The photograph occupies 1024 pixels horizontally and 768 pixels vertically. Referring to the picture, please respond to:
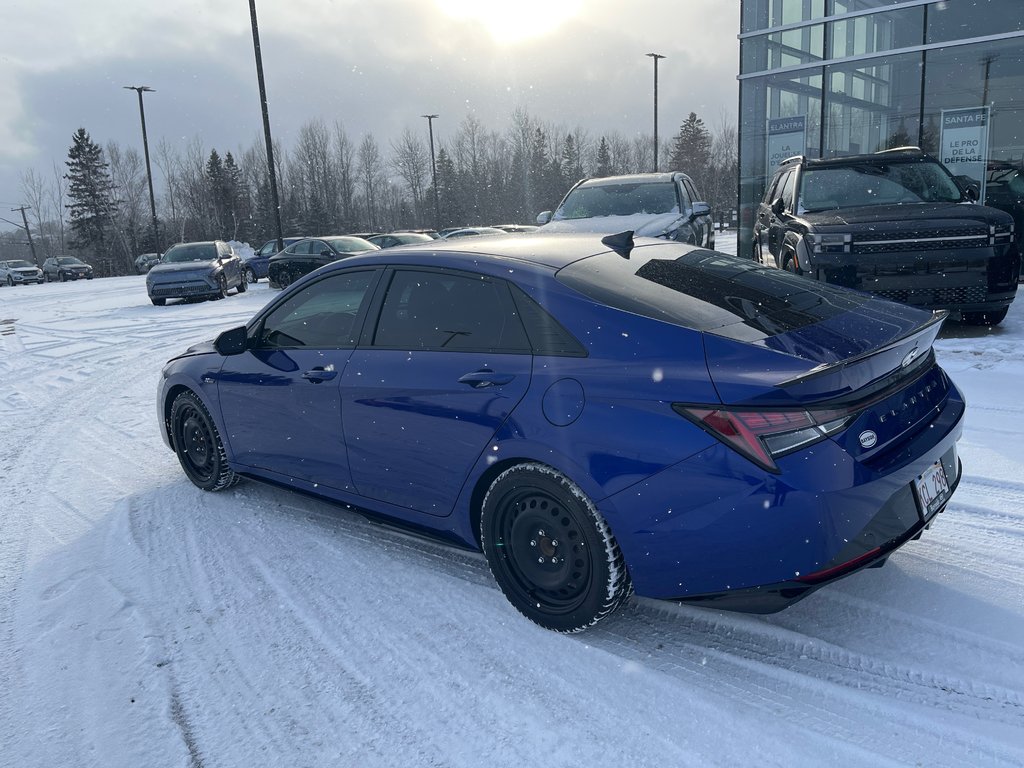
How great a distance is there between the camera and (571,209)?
10195 millimetres

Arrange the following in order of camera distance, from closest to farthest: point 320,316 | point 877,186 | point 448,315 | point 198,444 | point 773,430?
point 773,430
point 448,315
point 320,316
point 198,444
point 877,186

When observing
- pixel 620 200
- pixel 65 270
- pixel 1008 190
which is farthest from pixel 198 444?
pixel 65 270

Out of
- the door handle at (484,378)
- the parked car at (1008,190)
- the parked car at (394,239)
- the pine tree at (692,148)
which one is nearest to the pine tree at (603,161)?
the pine tree at (692,148)

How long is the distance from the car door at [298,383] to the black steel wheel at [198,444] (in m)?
0.24

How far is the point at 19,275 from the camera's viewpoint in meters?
43.4

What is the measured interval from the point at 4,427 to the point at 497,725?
6.59 metres

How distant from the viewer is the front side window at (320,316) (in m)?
3.88

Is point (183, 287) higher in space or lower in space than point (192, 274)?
lower

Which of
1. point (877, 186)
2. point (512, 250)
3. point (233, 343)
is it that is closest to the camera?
point (512, 250)

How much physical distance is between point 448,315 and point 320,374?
34.0 inches

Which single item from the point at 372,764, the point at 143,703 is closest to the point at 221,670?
the point at 143,703

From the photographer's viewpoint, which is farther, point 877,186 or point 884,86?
point 884,86

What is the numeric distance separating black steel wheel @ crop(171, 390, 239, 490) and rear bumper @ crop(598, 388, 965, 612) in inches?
118

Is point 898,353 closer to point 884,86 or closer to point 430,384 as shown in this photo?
point 430,384
